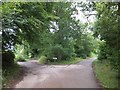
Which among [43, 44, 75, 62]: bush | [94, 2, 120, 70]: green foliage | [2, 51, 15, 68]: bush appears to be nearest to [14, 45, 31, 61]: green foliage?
[43, 44, 75, 62]: bush

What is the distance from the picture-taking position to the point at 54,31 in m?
18.3

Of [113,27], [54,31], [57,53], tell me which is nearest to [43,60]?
[57,53]

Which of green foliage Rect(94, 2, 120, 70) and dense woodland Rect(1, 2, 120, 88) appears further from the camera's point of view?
dense woodland Rect(1, 2, 120, 88)

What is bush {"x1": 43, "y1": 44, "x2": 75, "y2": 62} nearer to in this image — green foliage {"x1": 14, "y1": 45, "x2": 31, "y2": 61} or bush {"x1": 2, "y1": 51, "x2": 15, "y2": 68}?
green foliage {"x1": 14, "y1": 45, "x2": 31, "y2": 61}

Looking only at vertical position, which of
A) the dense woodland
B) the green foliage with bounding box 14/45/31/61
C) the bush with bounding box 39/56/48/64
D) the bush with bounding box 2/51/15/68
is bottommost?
the bush with bounding box 39/56/48/64

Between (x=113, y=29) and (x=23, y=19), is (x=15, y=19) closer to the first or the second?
(x=23, y=19)

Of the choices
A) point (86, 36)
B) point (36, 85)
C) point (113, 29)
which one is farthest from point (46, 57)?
point (113, 29)

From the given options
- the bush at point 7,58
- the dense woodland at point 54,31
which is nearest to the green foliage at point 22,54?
the dense woodland at point 54,31

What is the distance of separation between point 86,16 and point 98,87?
→ 604cm

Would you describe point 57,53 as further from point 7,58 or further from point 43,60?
point 7,58

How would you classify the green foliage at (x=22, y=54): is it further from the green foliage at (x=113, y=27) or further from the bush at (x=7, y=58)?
the green foliage at (x=113, y=27)

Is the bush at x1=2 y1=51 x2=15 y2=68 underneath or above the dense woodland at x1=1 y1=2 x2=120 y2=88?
underneath

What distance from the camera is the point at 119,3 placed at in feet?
29.5

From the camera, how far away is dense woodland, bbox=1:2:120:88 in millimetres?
9008
